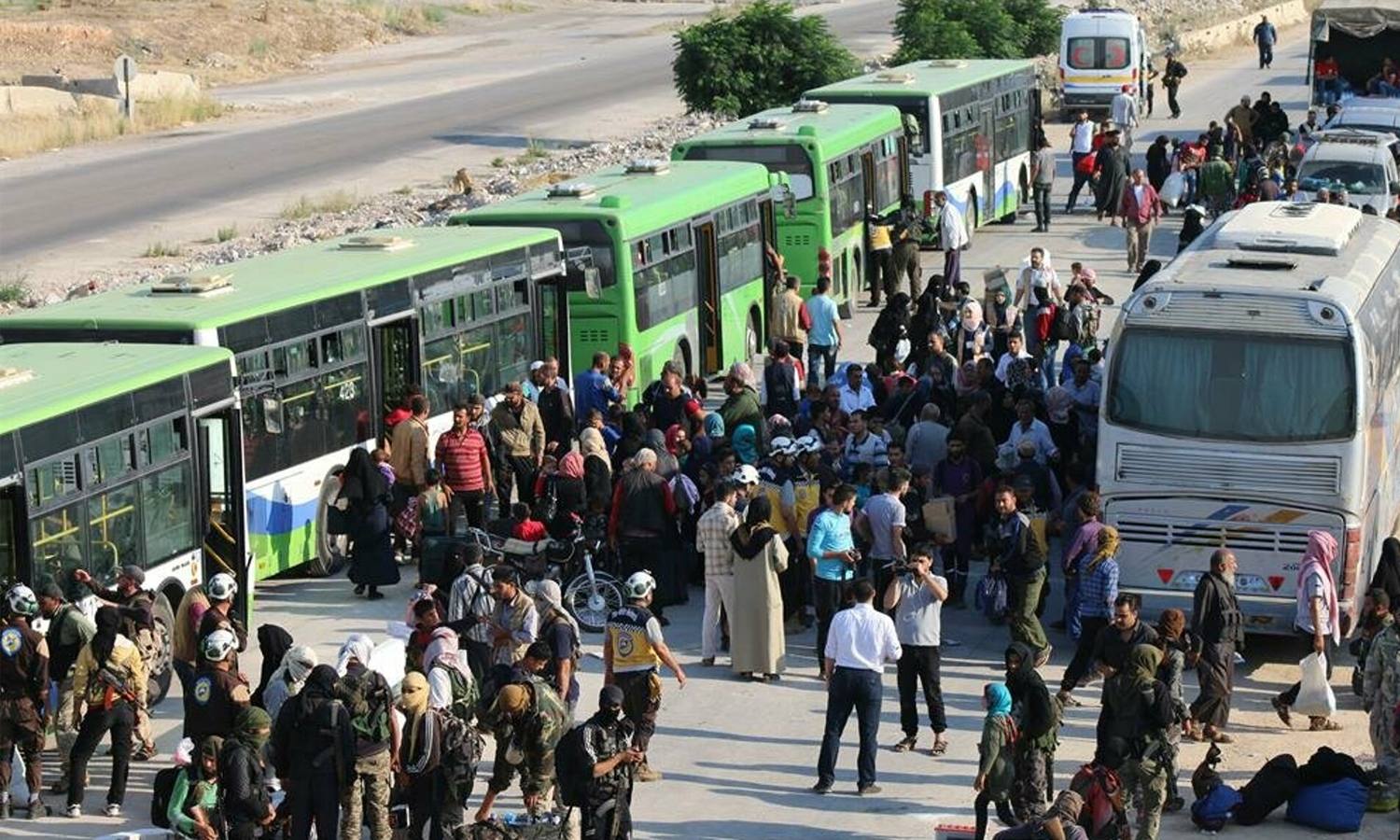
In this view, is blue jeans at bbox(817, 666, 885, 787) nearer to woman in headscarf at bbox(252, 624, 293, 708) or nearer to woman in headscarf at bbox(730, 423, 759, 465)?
woman in headscarf at bbox(252, 624, 293, 708)

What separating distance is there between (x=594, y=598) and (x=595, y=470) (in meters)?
1.30

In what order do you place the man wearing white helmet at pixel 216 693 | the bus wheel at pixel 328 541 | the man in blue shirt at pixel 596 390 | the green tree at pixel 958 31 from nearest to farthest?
the man wearing white helmet at pixel 216 693 → the bus wheel at pixel 328 541 → the man in blue shirt at pixel 596 390 → the green tree at pixel 958 31

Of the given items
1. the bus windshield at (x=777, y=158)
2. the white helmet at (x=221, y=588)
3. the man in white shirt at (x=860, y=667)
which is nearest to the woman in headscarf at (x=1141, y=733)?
the man in white shirt at (x=860, y=667)

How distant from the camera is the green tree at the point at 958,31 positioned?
56.2 meters

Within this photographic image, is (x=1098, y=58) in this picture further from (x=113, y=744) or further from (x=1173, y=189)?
(x=113, y=744)

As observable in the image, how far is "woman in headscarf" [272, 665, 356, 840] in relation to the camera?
13.3 m

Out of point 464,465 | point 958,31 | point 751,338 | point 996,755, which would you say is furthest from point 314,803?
point 958,31

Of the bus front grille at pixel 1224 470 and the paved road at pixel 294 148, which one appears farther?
the paved road at pixel 294 148

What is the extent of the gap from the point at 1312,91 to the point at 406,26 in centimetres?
3917

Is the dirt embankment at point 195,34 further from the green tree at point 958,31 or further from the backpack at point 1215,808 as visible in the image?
the backpack at point 1215,808

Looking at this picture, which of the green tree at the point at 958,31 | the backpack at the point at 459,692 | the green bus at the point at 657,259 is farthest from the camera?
the green tree at the point at 958,31

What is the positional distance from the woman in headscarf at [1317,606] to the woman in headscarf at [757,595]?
352 centimetres

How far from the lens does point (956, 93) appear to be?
37.8m

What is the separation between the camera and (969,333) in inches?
985
